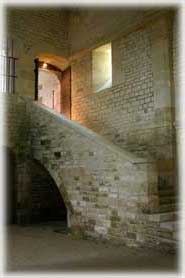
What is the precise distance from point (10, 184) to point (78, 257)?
4.05 meters

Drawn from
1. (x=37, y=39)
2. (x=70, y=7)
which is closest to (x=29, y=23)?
(x=37, y=39)

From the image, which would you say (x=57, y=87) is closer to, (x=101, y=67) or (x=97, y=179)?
(x=101, y=67)

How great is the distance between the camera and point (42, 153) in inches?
290

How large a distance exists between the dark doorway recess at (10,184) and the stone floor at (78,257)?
79.9 inches

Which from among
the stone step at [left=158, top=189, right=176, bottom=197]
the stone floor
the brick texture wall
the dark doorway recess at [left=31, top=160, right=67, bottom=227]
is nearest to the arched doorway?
the brick texture wall

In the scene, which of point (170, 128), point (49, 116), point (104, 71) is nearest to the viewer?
point (170, 128)

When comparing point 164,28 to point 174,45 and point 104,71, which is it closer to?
point 174,45

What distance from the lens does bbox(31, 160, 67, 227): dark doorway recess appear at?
8297 mm

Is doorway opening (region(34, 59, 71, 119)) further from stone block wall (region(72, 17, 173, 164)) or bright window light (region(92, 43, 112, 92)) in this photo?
bright window light (region(92, 43, 112, 92))

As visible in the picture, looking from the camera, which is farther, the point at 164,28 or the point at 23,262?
the point at 164,28

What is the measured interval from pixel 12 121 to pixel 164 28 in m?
4.39

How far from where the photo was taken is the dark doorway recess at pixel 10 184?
25.9ft

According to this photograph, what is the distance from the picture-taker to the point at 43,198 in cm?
861

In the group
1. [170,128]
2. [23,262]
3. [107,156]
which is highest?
[170,128]
